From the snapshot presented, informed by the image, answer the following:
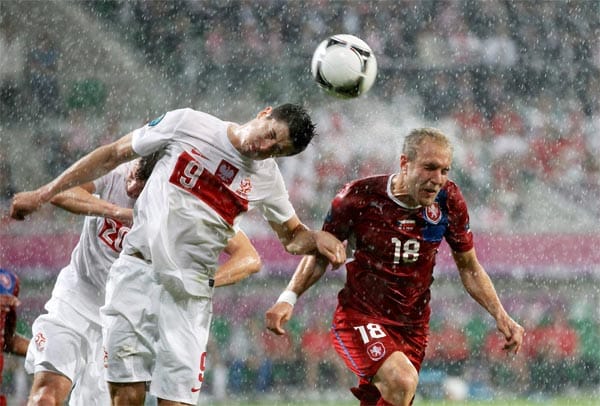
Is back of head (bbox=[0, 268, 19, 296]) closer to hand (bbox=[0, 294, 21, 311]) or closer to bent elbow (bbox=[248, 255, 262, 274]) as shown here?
hand (bbox=[0, 294, 21, 311])

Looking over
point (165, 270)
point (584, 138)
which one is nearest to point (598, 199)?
point (584, 138)

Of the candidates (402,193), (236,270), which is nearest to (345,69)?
(402,193)

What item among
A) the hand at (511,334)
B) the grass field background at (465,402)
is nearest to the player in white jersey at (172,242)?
the hand at (511,334)

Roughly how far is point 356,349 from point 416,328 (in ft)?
1.31

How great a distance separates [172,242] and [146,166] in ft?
1.98

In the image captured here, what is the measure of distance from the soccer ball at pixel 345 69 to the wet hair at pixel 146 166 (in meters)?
1.12

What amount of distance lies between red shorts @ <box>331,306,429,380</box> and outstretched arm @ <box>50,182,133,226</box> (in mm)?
1238

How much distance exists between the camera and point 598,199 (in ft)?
44.0

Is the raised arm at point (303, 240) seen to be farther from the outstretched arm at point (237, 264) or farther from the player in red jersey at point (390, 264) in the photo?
the player in red jersey at point (390, 264)

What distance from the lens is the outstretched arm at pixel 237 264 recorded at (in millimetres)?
5086

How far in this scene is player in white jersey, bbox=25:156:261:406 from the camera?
18.6 feet

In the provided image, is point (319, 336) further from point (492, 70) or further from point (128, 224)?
point (128, 224)

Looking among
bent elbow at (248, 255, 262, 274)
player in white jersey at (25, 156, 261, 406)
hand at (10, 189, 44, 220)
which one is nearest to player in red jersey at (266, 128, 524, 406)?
bent elbow at (248, 255, 262, 274)

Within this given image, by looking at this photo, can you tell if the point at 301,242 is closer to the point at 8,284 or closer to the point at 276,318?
the point at 276,318
